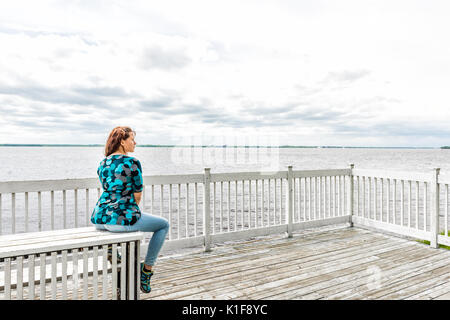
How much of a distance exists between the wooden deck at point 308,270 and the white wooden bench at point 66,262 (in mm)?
743

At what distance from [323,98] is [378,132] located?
17435mm

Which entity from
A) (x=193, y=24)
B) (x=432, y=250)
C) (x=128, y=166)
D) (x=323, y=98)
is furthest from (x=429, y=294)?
(x=323, y=98)

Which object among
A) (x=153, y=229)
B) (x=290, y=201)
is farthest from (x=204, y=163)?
(x=153, y=229)

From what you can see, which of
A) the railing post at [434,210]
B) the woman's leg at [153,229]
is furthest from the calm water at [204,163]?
the woman's leg at [153,229]

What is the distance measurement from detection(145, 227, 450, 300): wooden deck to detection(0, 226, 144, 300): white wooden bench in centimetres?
74

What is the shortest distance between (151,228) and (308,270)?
1900 mm

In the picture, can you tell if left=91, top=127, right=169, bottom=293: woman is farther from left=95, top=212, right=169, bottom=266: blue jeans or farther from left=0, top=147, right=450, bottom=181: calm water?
left=0, top=147, right=450, bottom=181: calm water

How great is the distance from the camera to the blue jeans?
2260mm

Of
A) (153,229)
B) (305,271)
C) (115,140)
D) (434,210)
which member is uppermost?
(115,140)

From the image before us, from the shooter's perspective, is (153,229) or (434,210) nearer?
(153,229)

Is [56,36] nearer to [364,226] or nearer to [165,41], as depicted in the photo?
[165,41]

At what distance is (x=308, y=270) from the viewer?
10.9ft

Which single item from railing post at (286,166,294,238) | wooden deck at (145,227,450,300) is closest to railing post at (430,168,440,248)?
wooden deck at (145,227,450,300)

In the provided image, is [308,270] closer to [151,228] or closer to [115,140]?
[151,228]
